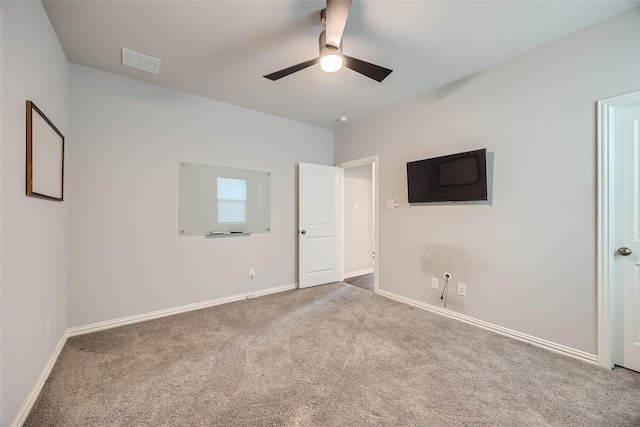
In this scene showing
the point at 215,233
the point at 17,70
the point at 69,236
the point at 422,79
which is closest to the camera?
the point at 17,70

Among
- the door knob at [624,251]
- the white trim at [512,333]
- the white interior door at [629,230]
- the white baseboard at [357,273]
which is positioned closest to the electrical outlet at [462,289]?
the white trim at [512,333]

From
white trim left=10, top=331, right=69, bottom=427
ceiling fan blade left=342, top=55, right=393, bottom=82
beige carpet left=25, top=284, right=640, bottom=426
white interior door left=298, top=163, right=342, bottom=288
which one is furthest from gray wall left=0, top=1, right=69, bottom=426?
white interior door left=298, top=163, right=342, bottom=288

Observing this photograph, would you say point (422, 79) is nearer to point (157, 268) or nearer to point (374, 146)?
point (374, 146)

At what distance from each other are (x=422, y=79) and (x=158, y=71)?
2733 millimetres

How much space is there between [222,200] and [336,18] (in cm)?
239

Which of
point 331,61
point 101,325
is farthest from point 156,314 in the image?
point 331,61

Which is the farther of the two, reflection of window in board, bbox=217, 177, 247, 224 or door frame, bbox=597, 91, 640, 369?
reflection of window in board, bbox=217, 177, 247, 224

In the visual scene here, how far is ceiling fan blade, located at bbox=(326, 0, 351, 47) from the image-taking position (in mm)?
1613

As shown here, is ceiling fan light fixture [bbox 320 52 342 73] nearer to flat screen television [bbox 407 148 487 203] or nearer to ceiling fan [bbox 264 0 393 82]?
ceiling fan [bbox 264 0 393 82]

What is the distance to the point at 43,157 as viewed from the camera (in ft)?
5.81

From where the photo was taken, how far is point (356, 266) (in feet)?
16.4

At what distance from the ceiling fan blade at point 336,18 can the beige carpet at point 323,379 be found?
2.34 meters

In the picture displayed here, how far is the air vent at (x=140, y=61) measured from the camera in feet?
7.59

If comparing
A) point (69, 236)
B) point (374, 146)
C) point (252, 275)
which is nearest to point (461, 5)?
point (374, 146)
